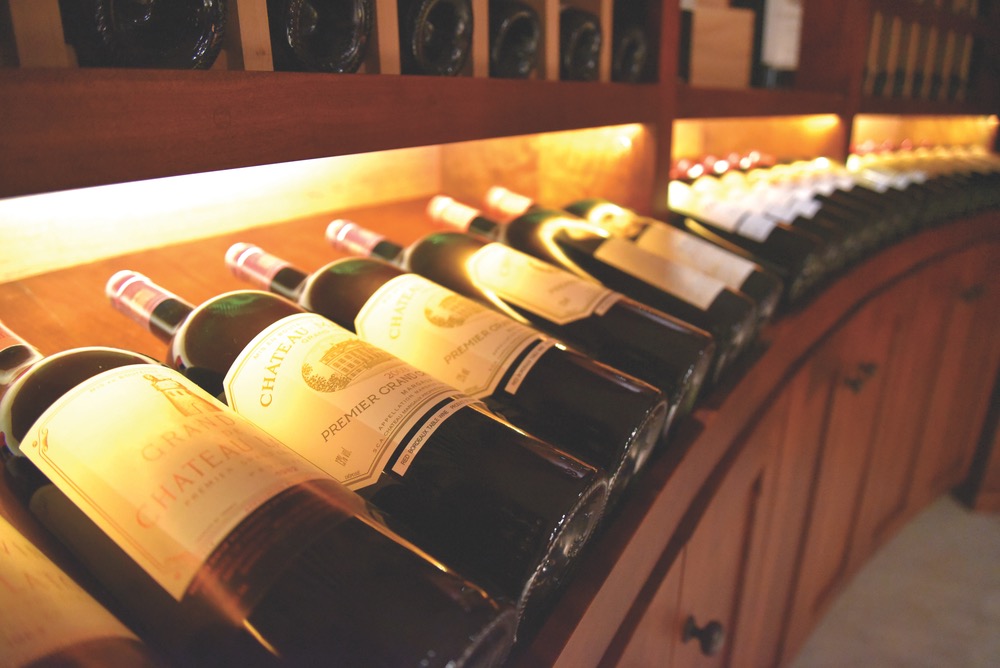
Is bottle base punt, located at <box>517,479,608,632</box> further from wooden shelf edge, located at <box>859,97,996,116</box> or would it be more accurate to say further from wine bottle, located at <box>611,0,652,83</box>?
wooden shelf edge, located at <box>859,97,996,116</box>

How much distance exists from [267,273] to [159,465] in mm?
292

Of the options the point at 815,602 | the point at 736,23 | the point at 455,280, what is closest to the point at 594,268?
the point at 455,280

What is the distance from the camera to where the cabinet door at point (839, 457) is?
107 centimetres

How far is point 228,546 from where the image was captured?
289 millimetres

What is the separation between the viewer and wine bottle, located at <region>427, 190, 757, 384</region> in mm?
698

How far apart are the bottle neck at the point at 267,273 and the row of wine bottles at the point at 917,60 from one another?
1.60 meters

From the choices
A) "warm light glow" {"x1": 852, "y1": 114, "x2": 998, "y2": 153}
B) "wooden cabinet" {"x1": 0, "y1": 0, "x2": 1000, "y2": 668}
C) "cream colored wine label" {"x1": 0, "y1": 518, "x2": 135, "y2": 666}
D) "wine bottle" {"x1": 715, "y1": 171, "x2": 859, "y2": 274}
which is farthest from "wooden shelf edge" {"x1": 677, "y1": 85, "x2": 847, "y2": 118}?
"warm light glow" {"x1": 852, "y1": 114, "x2": 998, "y2": 153}

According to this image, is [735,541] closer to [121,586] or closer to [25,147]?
[121,586]

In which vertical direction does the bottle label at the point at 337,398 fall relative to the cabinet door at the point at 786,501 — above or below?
above

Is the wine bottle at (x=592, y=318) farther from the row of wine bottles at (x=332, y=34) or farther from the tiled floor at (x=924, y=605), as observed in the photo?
the tiled floor at (x=924, y=605)

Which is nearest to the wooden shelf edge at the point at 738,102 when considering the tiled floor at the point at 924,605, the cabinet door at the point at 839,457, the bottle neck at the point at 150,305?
the cabinet door at the point at 839,457

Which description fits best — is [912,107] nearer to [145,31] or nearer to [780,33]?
[780,33]

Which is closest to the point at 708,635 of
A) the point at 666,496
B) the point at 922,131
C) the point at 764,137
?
the point at 666,496

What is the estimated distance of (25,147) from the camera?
26 cm
